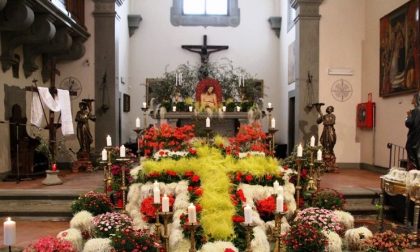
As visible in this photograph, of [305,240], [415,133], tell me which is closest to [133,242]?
[305,240]

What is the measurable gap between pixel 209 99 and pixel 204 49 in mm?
5334

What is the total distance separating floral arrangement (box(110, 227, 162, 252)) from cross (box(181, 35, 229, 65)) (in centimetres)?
1117

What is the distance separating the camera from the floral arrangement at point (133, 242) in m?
4.10

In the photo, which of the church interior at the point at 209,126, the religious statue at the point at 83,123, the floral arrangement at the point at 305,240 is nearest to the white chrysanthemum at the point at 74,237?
the church interior at the point at 209,126

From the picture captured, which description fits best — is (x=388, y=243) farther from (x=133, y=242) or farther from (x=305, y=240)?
(x=133, y=242)

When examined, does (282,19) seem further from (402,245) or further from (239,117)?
(402,245)

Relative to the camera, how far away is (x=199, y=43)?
15414mm

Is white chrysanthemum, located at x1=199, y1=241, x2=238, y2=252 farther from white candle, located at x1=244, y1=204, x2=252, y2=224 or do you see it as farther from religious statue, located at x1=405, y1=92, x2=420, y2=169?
religious statue, located at x1=405, y1=92, x2=420, y2=169

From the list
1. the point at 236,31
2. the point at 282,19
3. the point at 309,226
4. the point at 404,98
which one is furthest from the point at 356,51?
the point at 309,226

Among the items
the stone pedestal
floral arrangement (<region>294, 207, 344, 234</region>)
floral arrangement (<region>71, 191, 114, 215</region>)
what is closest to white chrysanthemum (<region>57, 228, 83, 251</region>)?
floral arrangement (<region>71, 191, 114, 215</region>)

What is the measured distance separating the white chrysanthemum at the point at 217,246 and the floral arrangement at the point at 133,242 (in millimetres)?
517

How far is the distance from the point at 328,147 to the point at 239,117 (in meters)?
2.56

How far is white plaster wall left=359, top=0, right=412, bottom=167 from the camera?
980cm

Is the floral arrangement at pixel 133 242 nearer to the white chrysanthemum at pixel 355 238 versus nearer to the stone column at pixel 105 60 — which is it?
the white chrysanthemum at pixel 355 238
